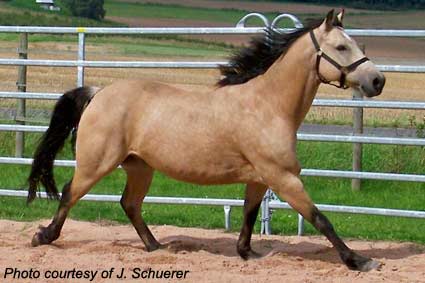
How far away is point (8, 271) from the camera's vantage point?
659cm

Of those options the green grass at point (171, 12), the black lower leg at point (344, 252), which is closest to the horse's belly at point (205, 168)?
the black lower leg at point (344, 252)

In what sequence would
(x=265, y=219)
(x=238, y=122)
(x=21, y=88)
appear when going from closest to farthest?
(x=238, y=122), (x=265, y=219), (x=21, y=88)

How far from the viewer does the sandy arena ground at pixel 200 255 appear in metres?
6.70

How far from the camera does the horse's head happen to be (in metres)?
6.81

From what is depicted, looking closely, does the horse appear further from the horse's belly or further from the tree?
the tree

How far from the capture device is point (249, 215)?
7.49m

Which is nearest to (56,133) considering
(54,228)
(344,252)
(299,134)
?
(54,228)

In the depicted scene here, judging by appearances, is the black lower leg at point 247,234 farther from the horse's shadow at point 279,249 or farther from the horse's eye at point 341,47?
the horse's eye at point 341,47

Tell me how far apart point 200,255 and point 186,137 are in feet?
3.01

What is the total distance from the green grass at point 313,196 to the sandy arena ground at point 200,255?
0.43 metres

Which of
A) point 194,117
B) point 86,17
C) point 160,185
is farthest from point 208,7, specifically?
point 194,117

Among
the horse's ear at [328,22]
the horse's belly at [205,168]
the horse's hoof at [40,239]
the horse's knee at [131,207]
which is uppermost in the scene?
the horse's ear at [328,22]

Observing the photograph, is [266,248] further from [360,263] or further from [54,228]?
[54,228]

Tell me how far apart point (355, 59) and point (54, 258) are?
8.59 ft
